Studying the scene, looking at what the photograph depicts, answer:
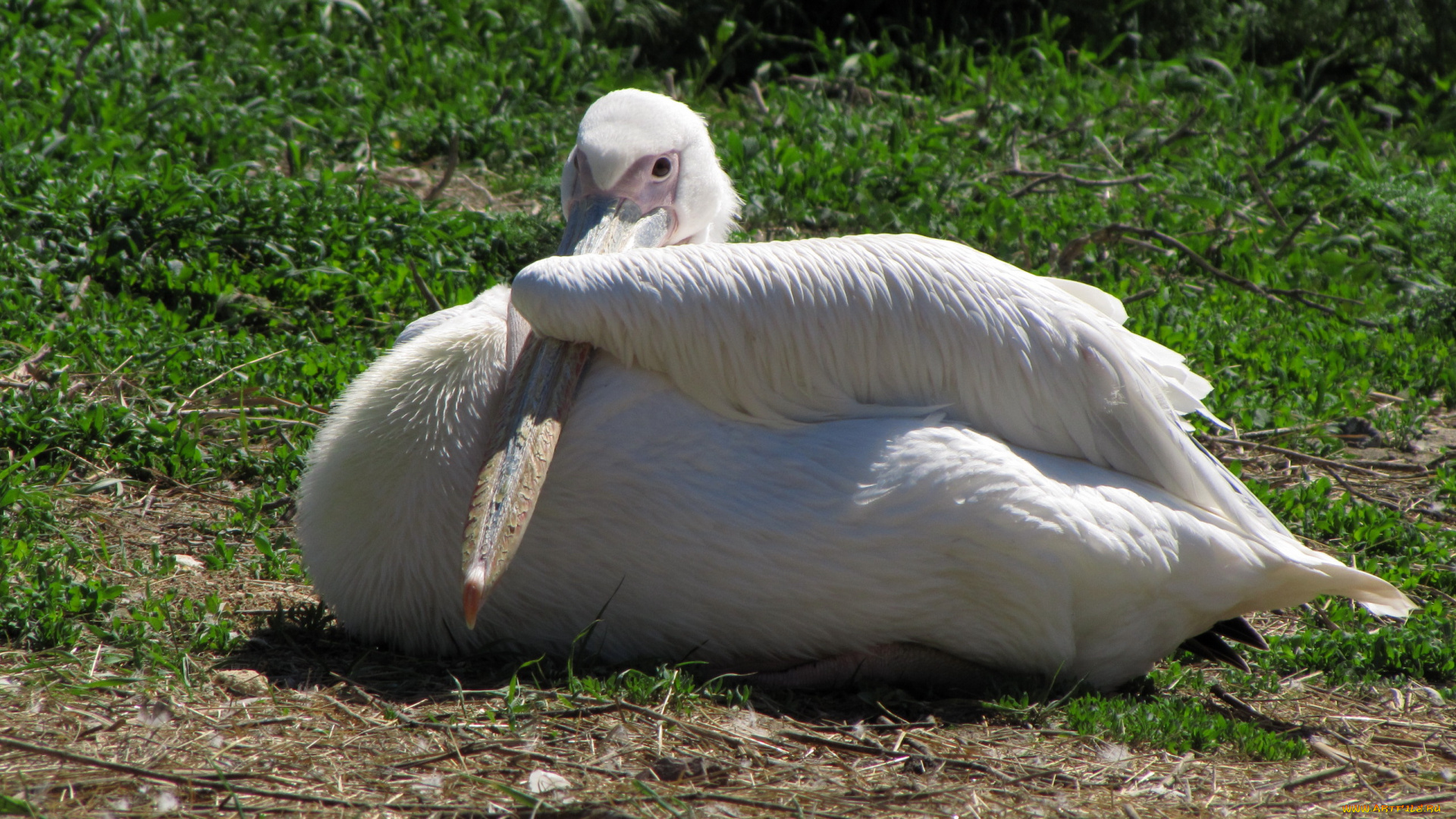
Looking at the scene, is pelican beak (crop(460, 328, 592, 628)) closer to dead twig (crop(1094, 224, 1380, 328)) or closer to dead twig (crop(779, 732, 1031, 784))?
dead twig (crop(779, 732, 1031, 784))

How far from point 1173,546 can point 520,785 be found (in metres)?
1.39

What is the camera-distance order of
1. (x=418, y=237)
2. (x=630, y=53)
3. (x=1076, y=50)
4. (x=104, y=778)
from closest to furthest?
1. (x=104, y=778)
2. (x=418, y=237)
3. (x=630, y=53)
4. (x=1076, y=50)

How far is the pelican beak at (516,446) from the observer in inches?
96.3

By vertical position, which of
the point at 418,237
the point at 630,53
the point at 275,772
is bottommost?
the point at 275,772

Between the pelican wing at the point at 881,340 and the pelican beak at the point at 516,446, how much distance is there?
0.26ft

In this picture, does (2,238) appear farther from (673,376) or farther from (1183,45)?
(1183,45)

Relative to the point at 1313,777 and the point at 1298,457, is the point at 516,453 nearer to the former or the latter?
the point at 1313,777

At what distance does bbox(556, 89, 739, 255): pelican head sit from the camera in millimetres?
3293

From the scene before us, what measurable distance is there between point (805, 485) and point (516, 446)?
0.55 m

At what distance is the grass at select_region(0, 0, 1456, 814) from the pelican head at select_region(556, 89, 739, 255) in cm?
106

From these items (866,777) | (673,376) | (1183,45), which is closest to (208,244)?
(673,376)

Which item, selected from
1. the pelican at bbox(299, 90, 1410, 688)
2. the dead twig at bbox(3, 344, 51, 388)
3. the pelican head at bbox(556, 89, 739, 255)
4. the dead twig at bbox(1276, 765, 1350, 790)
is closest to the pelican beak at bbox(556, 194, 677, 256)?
the pelican head at bbox(556, 89, 739, 255)

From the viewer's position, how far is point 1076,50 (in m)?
7.10

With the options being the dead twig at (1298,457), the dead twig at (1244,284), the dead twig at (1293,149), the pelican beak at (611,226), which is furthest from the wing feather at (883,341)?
the dead twig at (1293,149)
